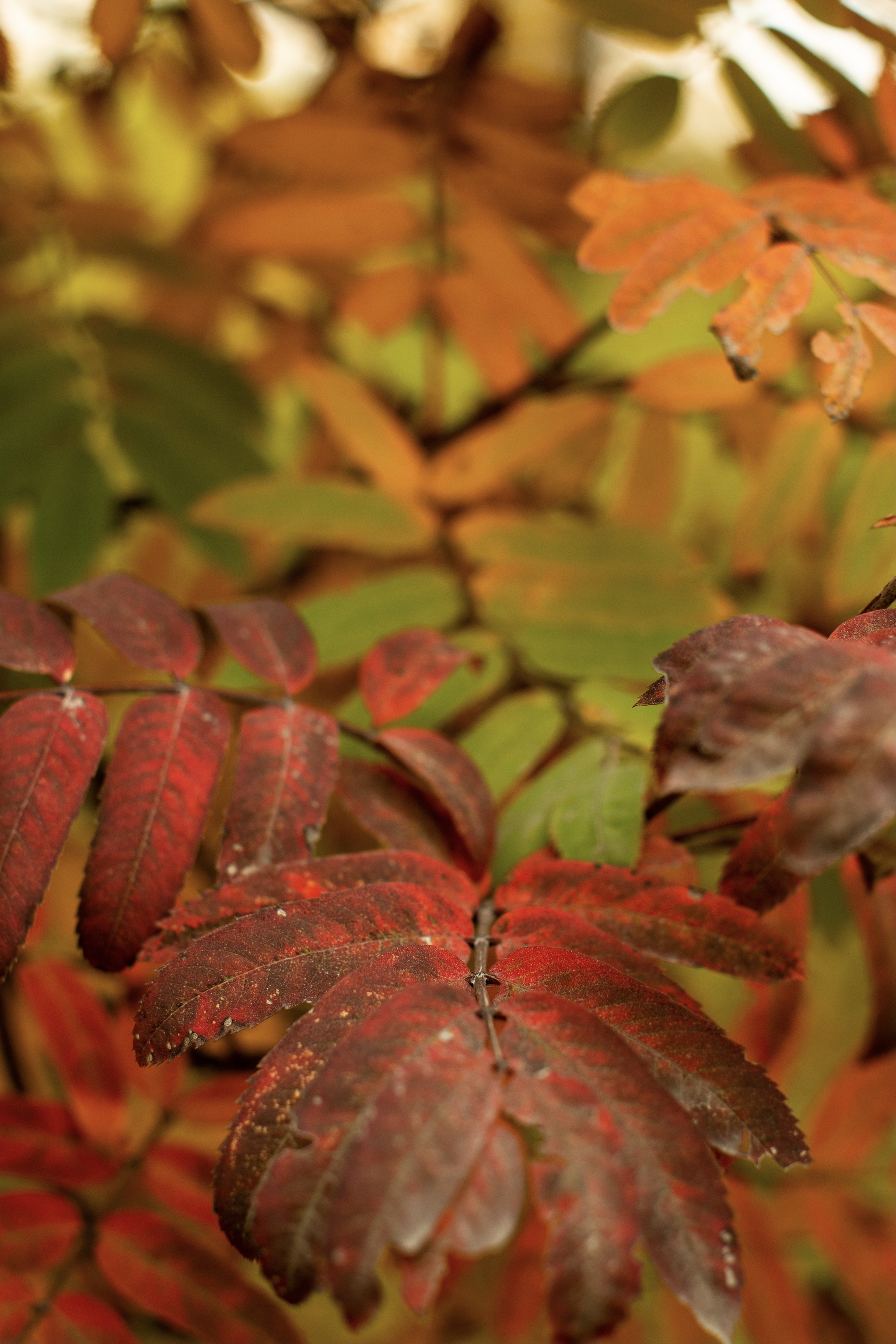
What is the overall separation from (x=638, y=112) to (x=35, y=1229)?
1170 millimetres

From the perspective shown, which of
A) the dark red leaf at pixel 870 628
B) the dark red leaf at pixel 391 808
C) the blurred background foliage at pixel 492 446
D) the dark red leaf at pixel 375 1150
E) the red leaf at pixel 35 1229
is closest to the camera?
the dark red leaf at pixel 375 1150

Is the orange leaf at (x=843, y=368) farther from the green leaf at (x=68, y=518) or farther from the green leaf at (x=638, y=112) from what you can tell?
the green leaf at (x=68, y=518)

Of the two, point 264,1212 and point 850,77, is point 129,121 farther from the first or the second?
point 264,1212

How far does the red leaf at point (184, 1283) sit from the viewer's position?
72 centimetres

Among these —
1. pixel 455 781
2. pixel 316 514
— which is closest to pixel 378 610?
pixel 316 514

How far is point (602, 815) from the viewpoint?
649 mm

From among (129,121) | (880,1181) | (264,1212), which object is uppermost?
(129,121)

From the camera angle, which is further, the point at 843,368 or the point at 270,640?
the point at 270,640

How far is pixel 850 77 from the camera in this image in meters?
0.85

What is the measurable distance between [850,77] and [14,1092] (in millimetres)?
1433

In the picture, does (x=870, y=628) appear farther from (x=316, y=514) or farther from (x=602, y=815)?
(x=316, y=514)

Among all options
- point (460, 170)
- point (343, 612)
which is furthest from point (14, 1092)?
point (460, 170)

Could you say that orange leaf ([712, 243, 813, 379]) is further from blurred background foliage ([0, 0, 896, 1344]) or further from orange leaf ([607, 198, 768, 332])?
blurred background foliage ([0, 0, 896, 1344])

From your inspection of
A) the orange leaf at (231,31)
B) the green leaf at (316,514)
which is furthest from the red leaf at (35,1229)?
the orange leaf at (231,31)
